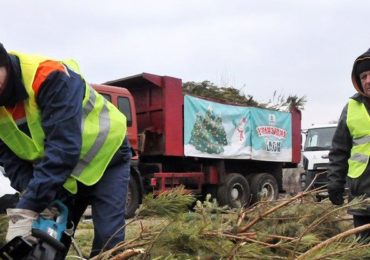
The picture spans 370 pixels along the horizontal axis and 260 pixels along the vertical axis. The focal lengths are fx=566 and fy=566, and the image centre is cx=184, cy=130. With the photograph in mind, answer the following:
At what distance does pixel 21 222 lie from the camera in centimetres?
209

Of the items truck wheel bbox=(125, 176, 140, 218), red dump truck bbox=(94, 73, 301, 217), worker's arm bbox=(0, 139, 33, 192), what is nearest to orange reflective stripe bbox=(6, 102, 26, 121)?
worker's arm bbox=(0, 139, 33, 192)

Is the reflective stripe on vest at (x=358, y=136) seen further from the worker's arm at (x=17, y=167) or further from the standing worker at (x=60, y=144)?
the worker's arm at (x=17, y=167)

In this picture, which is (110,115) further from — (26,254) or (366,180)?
(366,180)

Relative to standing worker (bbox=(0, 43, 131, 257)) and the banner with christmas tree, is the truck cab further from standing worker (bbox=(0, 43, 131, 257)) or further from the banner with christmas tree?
standing worker (bbox=(0, 43, 131, 257))

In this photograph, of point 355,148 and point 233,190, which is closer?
point 355,148

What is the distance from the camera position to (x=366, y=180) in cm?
324

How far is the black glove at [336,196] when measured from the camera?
3.43 meters

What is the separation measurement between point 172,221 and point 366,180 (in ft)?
4.55

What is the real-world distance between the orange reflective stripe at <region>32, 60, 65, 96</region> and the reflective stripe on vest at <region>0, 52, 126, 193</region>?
0.07 feet

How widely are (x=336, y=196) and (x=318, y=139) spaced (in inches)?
407

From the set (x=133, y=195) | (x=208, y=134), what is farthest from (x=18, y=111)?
(x=208, y=134)

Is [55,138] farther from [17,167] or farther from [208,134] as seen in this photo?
[208,134]

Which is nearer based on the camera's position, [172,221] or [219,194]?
[172,221]

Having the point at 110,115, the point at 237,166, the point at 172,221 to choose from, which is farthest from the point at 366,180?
the point at 237,166
